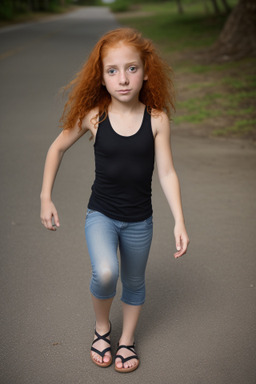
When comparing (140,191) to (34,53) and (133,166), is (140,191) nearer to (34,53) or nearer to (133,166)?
(133,166)

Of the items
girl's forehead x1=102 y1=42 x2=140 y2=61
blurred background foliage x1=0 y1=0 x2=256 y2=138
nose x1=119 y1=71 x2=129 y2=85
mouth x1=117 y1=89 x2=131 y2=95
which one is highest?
girl's forehead x1=102 y1=42 x2=140 y2=61

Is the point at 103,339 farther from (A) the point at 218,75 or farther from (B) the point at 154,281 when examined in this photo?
(A) the point at 218,75

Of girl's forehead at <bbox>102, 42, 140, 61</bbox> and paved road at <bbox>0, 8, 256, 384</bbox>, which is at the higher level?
girl's forehead at <bbox>102, 42, 140, 61</bbox>

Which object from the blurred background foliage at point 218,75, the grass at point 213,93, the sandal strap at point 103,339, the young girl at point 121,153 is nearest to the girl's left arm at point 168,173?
the young girl at point 121,153

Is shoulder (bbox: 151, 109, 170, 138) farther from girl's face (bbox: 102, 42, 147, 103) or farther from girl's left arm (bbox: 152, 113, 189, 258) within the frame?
girl's face (bbox: 102, 42, 147, 103)

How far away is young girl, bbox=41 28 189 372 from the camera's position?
8.58 feet

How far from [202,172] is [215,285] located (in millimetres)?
2605

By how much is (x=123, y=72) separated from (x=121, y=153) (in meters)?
0.40

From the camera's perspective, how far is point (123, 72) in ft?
8.50

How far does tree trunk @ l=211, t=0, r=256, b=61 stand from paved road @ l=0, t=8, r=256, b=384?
A: 795 cm

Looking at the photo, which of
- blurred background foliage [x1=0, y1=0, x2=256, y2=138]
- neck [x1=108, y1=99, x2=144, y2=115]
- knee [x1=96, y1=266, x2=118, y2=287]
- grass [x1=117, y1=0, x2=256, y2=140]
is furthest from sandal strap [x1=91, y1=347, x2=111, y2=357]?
blurred background foliage [x1=0, y1=0, x2=256, y2=138]

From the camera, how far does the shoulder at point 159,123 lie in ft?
8.84

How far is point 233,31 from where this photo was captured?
1457cm

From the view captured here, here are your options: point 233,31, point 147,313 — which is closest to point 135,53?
point 147,313
